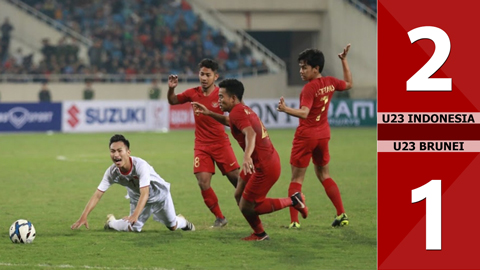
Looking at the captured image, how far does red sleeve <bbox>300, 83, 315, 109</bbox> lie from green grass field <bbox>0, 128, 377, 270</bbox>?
137 cm

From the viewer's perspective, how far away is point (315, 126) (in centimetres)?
923

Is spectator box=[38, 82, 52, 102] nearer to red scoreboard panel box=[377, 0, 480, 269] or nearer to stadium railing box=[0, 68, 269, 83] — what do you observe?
stadium railing box=[0, 68, 269, 83]

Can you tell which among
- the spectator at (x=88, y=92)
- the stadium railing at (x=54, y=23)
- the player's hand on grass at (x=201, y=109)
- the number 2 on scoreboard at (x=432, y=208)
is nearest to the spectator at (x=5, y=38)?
the stadium railing at (x=54, y=23)

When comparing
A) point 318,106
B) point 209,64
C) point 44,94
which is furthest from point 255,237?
point 44,94

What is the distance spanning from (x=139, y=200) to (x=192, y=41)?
28.4 metres

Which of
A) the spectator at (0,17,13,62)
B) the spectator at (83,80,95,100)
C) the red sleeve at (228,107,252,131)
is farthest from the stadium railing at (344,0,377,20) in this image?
the red sleeve at (228,107,252,131)

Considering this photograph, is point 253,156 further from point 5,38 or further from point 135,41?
point 135,41

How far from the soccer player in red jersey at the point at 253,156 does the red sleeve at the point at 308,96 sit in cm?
80

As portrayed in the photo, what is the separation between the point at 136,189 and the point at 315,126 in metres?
2.09

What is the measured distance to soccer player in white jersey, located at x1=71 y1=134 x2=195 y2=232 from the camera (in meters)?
8.39

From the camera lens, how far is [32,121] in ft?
90.3

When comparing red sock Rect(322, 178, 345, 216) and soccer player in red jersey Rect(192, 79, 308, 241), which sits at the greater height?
soccer player in red jersey Rect(192, 79, 308, 241)

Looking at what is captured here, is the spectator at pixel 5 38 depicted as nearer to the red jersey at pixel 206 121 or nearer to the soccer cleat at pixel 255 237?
the red jersey at pixel 206 121

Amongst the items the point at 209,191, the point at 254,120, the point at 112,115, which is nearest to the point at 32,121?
the point at 112,115
